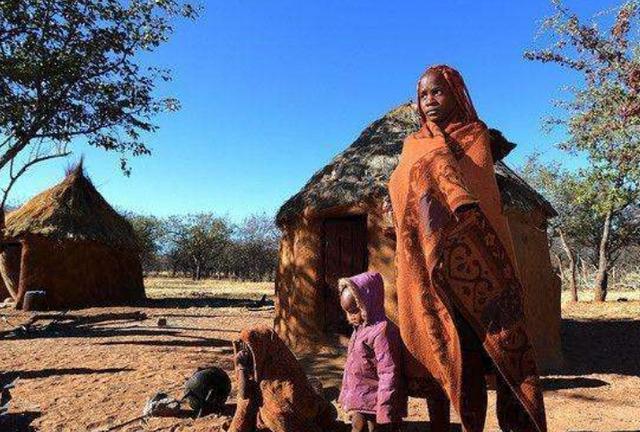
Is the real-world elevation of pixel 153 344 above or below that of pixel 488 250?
below

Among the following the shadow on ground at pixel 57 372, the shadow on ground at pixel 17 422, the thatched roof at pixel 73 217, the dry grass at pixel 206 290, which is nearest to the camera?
the shadow on ground at pixel 17 422

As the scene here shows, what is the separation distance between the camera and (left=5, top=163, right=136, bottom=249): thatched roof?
17.0 m

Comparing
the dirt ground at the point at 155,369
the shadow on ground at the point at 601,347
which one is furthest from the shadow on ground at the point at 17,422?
the shadow on ground at the point at 601,347

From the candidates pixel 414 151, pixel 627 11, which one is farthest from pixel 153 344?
pixel 627 11

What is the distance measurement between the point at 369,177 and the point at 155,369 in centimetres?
416

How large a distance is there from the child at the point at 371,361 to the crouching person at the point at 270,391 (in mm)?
887

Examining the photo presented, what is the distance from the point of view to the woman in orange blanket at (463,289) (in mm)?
2215

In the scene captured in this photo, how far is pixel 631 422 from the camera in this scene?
4.75m

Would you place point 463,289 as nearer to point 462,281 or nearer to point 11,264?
point 462,281

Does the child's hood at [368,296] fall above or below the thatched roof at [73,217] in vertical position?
below

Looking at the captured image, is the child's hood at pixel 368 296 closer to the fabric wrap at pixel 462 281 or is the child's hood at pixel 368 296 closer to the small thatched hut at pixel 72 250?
the fabric wrap at pixel 462 281

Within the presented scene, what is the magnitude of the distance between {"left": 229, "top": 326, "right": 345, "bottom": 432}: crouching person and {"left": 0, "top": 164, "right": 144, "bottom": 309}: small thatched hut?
49.1 feet

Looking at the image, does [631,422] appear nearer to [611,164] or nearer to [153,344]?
[153,344]

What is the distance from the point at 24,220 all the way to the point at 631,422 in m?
18.0
